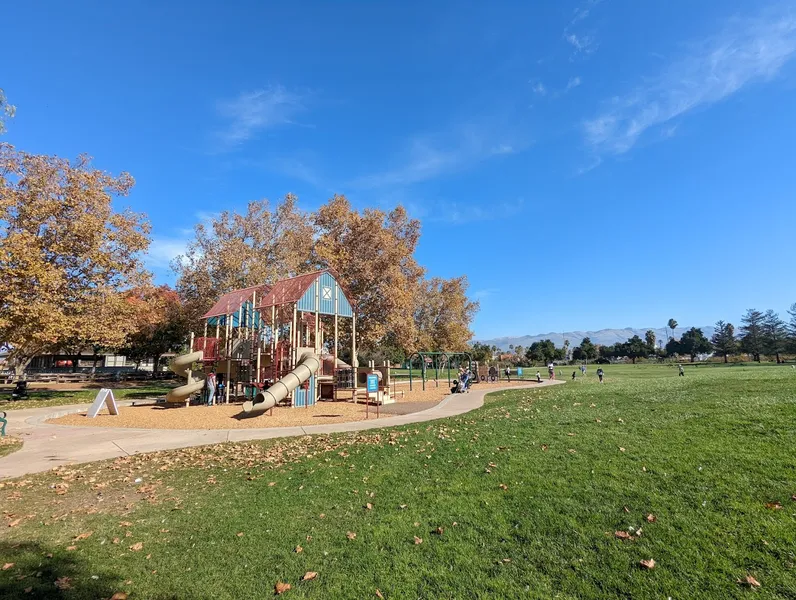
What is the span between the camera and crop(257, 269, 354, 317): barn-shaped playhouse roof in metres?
23.6

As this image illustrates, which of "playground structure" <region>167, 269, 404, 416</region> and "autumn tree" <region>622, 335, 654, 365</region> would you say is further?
"autumn tree" <region>622, 335, 654, 365</region>

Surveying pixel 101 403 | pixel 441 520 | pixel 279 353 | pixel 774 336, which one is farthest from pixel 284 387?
pixel 774 336

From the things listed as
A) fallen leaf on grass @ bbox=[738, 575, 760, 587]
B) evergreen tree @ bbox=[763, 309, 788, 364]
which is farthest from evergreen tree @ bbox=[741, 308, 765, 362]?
fallen leaf on grass @ bbox=[738, 575, 760, 587]

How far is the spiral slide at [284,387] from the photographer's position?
656 inches

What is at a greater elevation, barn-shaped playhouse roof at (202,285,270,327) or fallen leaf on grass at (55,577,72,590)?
barn-shaped playhouse roof at (202,285,270,327)

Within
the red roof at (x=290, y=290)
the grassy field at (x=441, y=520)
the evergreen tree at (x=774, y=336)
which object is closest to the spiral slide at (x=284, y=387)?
the red roof at (x=290, y=290)

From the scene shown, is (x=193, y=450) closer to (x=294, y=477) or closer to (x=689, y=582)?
(x=294, y=477)

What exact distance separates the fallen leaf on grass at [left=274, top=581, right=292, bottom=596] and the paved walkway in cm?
753

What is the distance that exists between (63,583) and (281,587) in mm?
2165

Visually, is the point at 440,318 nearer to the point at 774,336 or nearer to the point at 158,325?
the point at 158,325

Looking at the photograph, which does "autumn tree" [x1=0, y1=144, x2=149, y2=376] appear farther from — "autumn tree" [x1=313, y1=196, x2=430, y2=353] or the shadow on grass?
the shadow on grass

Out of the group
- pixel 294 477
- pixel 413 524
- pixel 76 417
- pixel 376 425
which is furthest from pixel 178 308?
pixel 413 524

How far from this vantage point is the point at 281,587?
4.16m

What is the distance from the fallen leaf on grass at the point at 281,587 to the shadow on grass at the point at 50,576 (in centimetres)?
148
